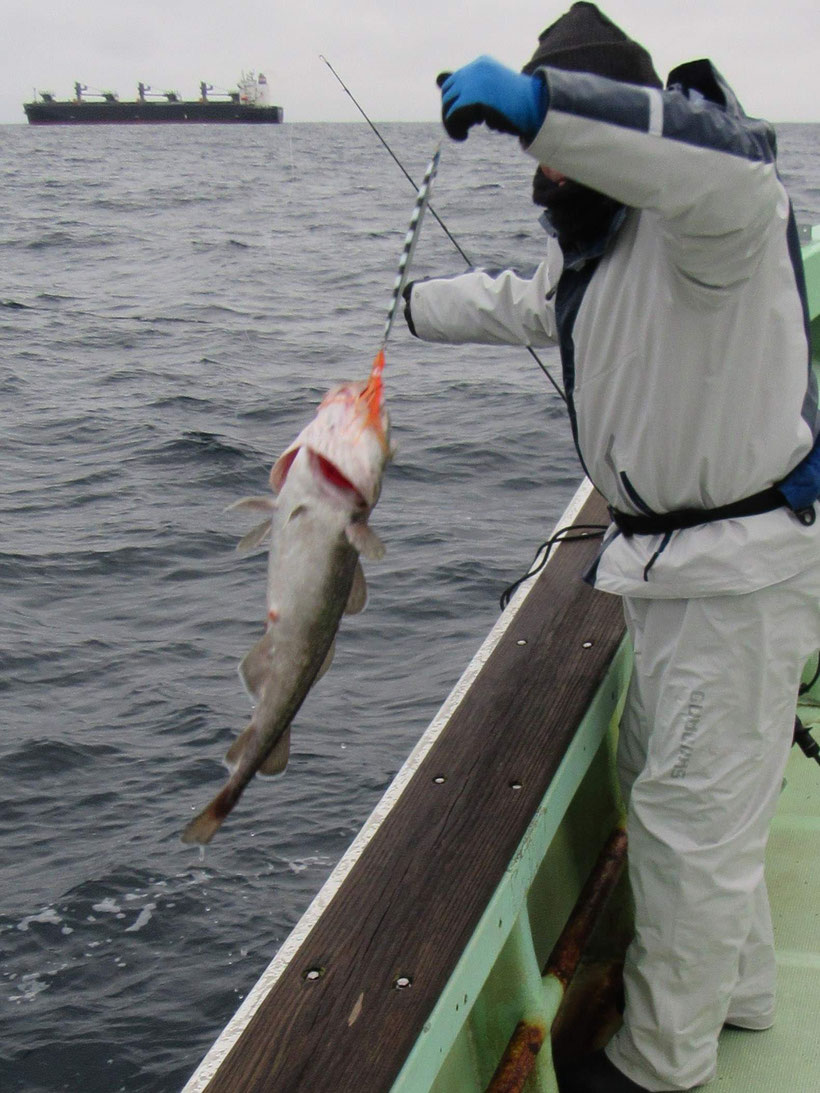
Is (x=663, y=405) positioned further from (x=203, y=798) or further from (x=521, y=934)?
(x=203, y=798)

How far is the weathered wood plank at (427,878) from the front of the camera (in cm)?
196

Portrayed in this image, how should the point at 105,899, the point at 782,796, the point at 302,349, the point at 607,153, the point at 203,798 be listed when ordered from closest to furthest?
the point at 607,153 < the point at 782,796 < the point at 105,899 < the point at 203,798 < the point at 302,349

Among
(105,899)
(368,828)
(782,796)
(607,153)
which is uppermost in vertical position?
(607,153)

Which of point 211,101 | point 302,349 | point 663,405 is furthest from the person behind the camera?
point 211,101

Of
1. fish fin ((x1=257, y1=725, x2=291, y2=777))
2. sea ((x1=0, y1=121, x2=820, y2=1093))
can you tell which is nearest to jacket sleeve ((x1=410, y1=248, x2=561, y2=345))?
sea ((x1=0, y1=121, x2=820, y2=1093))

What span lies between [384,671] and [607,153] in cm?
518

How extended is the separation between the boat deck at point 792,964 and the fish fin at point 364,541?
5.45 feet

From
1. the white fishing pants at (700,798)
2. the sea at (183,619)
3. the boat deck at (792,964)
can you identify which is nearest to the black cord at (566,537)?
the white fishing pants at (700,798)

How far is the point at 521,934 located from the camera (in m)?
2.57

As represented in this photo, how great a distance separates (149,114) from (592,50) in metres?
105

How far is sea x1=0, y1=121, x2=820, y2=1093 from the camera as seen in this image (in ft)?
15.5

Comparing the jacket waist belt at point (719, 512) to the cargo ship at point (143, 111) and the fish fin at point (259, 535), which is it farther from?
the cargo ship at point (143, 111)

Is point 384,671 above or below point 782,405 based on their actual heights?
below

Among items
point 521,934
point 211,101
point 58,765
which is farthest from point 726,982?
point 211,101
